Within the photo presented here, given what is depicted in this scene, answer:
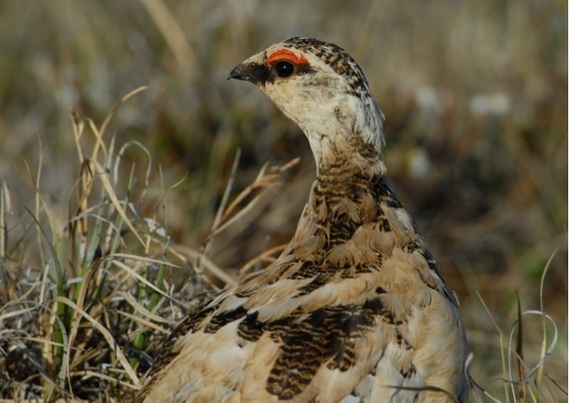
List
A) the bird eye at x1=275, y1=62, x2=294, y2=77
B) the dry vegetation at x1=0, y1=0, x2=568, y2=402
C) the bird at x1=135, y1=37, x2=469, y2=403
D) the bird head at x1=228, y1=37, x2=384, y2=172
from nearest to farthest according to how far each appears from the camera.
Result: the bird at x1=135, y1=37, x2=469, y2=403 → the bird head at x1=228, y1=37, x2=384, y2=172 → the bird eye at x1=275, y1=62, x2=294, y2=77 → the dry vegetation at x1=0, y1=0, x2=568, y2=402

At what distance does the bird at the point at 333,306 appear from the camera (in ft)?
8.81

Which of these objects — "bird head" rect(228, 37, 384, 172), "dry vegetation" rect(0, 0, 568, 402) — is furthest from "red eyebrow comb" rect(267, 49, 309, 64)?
"dry vegetation" rect(0, 0, 568, 402)

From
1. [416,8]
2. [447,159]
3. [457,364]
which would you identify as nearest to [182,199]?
[447,159]

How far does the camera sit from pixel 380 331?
2.76 m

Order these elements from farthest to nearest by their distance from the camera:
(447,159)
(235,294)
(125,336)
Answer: (447,159)
(125,336)
(235,294)

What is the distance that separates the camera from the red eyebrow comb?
342 centimetres

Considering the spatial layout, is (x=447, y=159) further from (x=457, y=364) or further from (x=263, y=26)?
(x=457, y=364)

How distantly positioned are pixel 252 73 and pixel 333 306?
1.05 m

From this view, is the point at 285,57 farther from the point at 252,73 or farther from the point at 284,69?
the point at 252,73

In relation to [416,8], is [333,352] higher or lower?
higher

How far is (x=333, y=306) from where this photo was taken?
112 inches

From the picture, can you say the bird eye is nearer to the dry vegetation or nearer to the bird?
the bird

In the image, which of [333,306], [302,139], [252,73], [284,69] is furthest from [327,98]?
[302,139]

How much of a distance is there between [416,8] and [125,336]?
673 centimetres
